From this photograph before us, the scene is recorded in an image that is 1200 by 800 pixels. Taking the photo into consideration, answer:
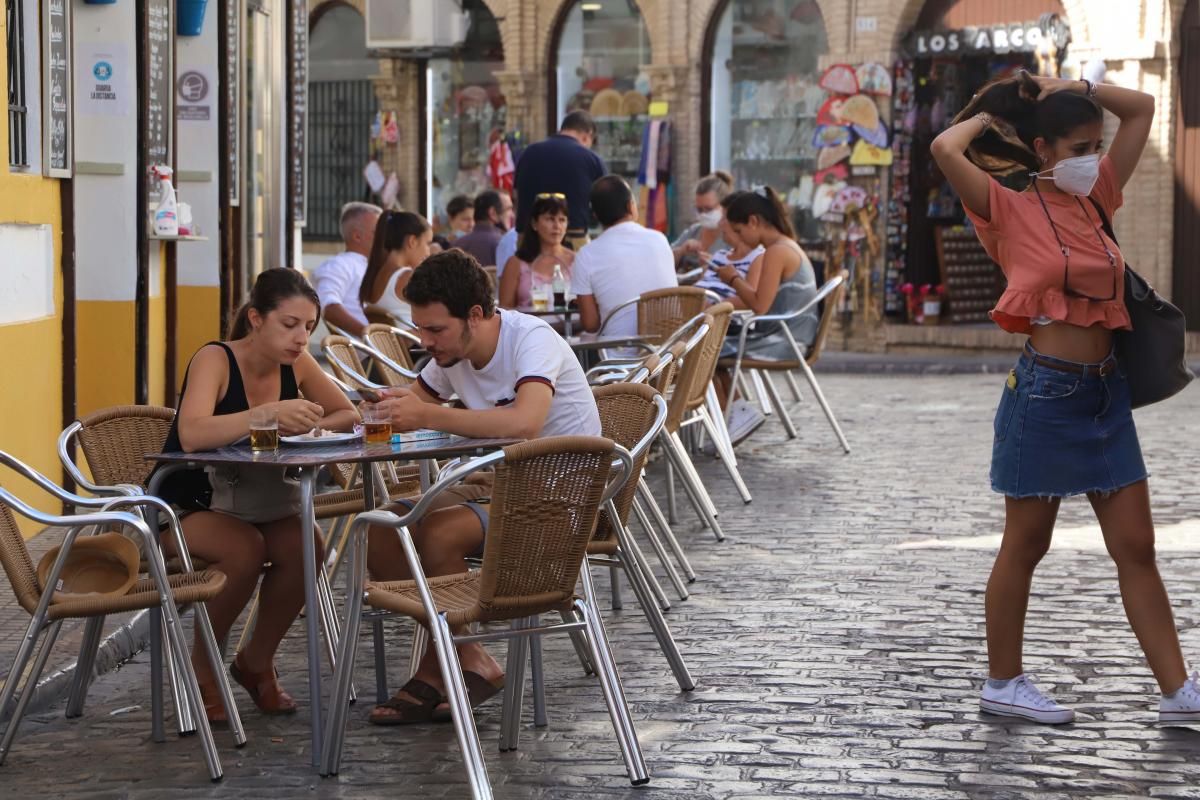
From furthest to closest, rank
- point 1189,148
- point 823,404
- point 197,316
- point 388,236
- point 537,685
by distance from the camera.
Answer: point 1189,148 < point 197,316 < point 823,404 < point 388,236 < point 537,685

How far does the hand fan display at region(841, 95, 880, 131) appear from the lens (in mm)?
19922

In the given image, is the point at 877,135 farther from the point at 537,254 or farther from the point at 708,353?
the point at 708,353

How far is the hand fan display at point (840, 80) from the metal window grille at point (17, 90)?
12604mm

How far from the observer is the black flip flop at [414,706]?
5.45 metres

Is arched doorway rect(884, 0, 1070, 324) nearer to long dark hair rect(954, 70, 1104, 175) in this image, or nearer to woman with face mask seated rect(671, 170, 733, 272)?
woman with face mask seated rect(671, 170, 733, 272)

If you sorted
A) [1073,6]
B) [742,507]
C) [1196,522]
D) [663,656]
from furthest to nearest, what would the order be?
[1073,6] → [742,507] → [1196,522] → [663,656]

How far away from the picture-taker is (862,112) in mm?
20016

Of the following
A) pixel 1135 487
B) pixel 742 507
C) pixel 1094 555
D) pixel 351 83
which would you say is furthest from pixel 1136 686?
pixel 351 83

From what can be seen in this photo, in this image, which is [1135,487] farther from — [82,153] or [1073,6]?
[1073,6]

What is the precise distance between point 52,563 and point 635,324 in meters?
5.45

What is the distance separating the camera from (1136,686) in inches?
228

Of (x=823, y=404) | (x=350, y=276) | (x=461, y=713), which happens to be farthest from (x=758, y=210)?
(x=461, y=713)

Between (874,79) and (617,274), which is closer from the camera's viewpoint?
(617,274)

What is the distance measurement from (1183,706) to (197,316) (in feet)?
26.9
